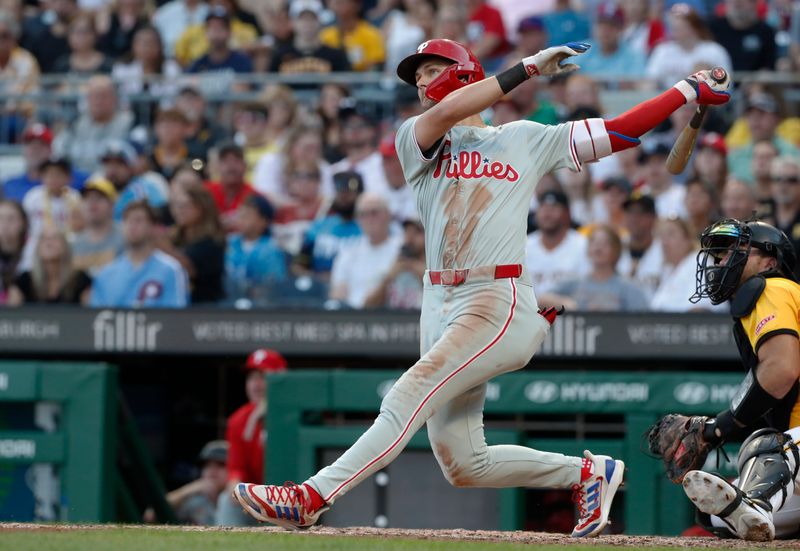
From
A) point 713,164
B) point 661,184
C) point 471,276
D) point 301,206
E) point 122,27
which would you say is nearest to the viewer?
point 471,276

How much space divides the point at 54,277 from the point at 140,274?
0.73 m

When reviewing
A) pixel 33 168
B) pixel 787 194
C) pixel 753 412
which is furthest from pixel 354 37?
pixel 753 412

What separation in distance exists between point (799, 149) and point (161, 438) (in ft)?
16.7

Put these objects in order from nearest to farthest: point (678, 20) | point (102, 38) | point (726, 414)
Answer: point (726, 414) → point (678, 20) → point (102, 38)

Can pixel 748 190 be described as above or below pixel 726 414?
above

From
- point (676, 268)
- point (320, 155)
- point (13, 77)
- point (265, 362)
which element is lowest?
point (265, 362)

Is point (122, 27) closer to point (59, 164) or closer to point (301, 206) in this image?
point (59, 164)

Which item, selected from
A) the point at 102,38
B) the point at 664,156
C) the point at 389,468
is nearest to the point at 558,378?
the point at 389,468

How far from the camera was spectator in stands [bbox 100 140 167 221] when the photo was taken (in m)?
11.4

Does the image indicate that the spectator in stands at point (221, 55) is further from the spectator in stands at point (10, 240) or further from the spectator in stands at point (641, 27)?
the spectator in stands at point (641, 27)

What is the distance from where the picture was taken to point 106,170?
38.5 ft

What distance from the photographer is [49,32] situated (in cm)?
1441

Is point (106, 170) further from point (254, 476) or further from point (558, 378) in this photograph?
point (558, 378)

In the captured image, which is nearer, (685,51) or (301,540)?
(301,540)
